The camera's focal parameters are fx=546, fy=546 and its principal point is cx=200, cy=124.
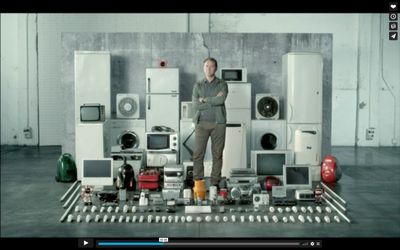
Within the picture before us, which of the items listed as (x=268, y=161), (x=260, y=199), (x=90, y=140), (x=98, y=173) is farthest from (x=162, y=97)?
(x=260, y=199)

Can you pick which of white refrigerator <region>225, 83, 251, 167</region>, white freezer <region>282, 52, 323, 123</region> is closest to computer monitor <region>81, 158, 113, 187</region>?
white refrigerator <region>225, 83, 251, 167</region>

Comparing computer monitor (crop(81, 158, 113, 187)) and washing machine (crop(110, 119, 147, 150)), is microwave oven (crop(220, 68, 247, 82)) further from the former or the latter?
computer monitor (crop(81, 158, 113, 187))

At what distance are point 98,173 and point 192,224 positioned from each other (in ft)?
6.12

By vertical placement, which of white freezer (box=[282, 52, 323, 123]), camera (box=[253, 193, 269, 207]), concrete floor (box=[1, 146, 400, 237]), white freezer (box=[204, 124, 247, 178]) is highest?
white freezer (box=[282, 52, 323, 123])

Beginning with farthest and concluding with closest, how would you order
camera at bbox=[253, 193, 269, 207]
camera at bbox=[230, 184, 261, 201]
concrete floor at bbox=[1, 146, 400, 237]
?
camera at bbox=[230, 184, 261, 201] < camera at bbox=[253, 193, 269, 207] < concrete floor at bbox=[1, 146, 400, 237]

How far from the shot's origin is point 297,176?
23.0ft

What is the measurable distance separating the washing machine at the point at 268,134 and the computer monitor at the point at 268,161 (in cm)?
107

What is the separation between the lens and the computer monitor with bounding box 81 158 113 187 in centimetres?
701

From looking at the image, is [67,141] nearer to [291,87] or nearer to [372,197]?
[291,87]

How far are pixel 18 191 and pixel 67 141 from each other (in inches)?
75.1
